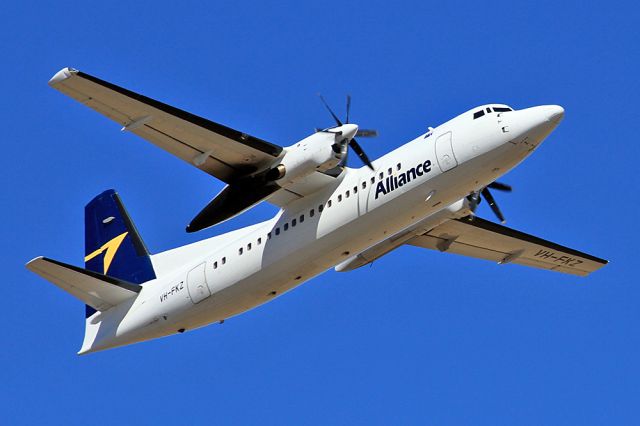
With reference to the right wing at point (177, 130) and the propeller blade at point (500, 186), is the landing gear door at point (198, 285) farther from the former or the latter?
the propeller blade at point (500, 186)

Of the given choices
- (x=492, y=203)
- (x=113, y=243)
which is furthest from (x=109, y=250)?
(x=492, y=203)

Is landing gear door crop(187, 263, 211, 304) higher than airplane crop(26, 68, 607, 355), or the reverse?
airplane crop(26, 68, 607, 355)

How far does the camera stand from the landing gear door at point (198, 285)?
2280 cm

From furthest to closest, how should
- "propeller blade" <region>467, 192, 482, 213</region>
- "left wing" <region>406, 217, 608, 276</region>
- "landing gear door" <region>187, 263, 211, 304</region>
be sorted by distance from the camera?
"left wing" <region>406, 217, 608, 276</region>
"propeller blade" <region>467, 192, 482, 213</region>
"landing gear door" <region>187, 263, 211, 304</region>

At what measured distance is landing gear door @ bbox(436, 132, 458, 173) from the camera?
20.7m

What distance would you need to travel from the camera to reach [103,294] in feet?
79.7

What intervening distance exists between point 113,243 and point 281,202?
5.85m

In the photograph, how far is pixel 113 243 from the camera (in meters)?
26.6

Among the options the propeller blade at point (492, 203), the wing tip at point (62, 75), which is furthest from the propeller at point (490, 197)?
the wing tip at point (62, 75)

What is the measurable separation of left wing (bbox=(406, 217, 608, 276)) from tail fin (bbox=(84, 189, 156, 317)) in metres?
6.42

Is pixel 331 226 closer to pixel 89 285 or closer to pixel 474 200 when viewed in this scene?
pixel 474 200

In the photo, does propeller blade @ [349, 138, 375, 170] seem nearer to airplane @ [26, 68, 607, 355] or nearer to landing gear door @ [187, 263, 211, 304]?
airplane @ [26, 68, 607, 355]

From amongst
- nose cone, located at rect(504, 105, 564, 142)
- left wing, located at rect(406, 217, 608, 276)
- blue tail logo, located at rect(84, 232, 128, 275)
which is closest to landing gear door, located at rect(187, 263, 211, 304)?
blue tail logo, located at rect(84, 232, 128, 275)

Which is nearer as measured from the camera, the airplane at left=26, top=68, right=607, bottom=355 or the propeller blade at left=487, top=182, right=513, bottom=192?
the airplane at left=26, top=68, right=607, bottom=355
